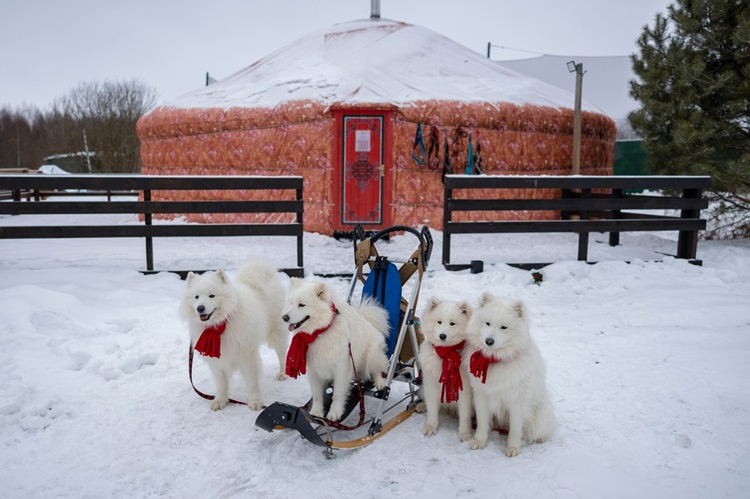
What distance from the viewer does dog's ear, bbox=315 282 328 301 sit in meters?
2.61

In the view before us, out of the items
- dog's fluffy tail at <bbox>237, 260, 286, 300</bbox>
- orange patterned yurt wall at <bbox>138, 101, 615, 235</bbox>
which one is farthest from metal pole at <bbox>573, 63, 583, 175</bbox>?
dog's fluffy tail at <bbox>237, 260, 286, 300</bbox>

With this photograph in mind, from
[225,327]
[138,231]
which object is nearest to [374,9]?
[138,231]

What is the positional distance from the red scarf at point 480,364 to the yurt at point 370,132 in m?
6.04

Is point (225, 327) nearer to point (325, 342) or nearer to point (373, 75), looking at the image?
point (325, 342)

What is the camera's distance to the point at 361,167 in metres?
8.38

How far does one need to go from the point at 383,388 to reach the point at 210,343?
90 centimetres

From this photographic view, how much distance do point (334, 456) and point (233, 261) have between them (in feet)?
14.0

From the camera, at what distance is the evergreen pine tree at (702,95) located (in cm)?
730

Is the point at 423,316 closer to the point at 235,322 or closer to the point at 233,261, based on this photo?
the point at 235,322

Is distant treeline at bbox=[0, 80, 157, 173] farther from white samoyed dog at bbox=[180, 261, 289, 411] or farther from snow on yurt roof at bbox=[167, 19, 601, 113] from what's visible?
white samoyed dog at bbox=[180, 261, 289, 411]

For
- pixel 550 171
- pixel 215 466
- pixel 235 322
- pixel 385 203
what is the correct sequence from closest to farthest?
pixel 215 466 → pixel 235 322 → pixel 385 203 → pixel 550 171

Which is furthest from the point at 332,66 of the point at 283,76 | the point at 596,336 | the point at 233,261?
the point at 596,336

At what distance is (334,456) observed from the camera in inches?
95.2

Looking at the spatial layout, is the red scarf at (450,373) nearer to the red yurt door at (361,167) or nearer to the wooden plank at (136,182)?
the wooden plank at (136,182)
